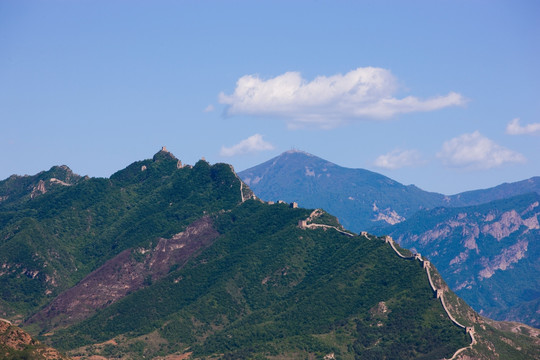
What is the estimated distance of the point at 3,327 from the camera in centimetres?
18012

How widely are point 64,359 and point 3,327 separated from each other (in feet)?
41.8

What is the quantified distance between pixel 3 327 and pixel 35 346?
6.99 metres

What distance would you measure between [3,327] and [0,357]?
36.3 feet

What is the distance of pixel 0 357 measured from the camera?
557 feet

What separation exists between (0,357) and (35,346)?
9682mm

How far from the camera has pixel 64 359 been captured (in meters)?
178

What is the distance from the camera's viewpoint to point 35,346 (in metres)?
179

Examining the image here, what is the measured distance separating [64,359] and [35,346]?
5.77 metres

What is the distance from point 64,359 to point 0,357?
1245cm
